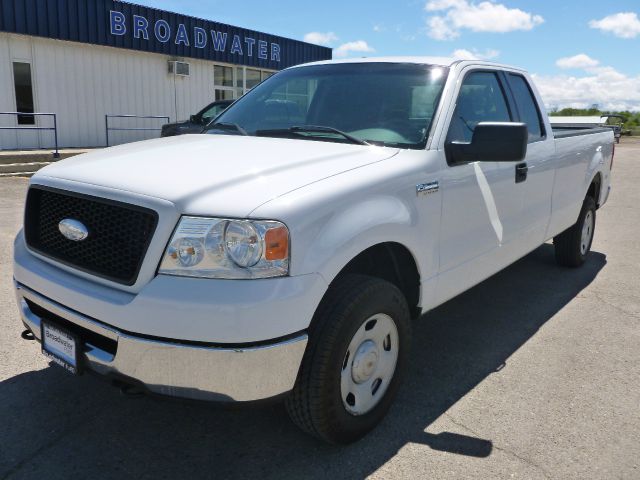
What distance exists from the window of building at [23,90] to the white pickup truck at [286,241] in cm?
1347

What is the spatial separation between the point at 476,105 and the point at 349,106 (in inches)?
33.8

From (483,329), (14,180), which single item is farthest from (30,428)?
(14,180)

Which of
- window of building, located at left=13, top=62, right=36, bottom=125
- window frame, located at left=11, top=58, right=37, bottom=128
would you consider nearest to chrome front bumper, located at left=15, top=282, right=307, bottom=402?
window frame, located at left=11, top=58, right=37, bottom=128

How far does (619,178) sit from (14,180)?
46.0 ft

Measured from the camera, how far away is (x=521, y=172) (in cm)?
402

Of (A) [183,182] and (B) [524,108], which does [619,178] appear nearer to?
(B) [524,108]

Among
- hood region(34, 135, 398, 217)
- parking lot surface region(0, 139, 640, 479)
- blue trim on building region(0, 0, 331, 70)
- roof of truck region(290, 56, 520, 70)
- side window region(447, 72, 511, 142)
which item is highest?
blue trim on building region(0, 0, 331, 70)

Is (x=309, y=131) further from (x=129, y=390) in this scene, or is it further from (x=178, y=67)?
(x=178, y=67)

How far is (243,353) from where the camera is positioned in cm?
221

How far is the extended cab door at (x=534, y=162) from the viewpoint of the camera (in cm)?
426

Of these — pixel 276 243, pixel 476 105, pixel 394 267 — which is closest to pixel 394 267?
pixel 394 267

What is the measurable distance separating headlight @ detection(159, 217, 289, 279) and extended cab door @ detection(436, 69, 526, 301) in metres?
1.27

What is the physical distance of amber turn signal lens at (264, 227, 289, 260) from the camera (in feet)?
7.35

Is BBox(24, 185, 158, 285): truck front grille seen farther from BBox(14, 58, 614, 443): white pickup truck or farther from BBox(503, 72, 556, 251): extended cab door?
BBox(503, 72, 556, 251): extended cab door
